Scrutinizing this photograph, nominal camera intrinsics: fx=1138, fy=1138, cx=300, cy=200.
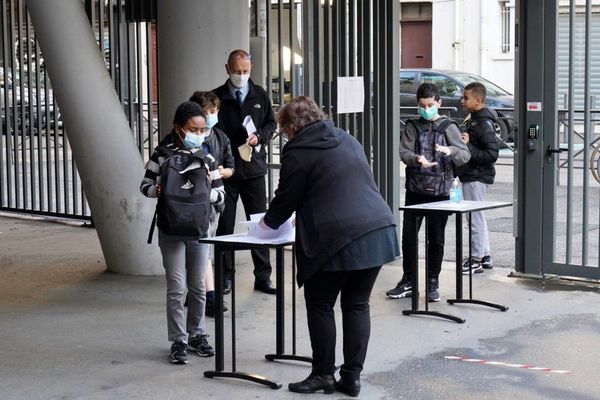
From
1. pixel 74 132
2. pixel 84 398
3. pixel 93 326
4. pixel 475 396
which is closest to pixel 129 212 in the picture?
pixel 74 132

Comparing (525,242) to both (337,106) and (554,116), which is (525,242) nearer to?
(554,116)

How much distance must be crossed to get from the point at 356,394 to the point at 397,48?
5.28m

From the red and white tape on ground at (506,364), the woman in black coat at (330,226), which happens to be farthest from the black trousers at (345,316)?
the red and white tape on ground at (506,364)

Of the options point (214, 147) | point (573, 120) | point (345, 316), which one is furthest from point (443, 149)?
point (345, 316)

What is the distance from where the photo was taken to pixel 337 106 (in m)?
10.7

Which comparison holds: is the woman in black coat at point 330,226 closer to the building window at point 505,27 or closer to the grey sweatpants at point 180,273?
the grey sweatpants at point 180,273

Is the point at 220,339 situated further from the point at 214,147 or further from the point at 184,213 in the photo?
the point at 214,147

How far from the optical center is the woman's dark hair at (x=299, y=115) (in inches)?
255

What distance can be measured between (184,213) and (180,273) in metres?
0.44

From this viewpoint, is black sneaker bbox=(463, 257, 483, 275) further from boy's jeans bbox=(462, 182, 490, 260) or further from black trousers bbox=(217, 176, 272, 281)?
black trousers bbox=(217, 176, 272, 281)

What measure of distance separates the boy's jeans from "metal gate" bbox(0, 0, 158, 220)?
145 inches

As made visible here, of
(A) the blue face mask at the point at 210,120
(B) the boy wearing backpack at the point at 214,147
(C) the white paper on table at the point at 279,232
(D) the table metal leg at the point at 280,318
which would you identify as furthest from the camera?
(A) the blue face mask at the point at 210,120

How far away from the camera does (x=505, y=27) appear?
31125 mm

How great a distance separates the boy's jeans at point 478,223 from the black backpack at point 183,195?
12.1 feet
